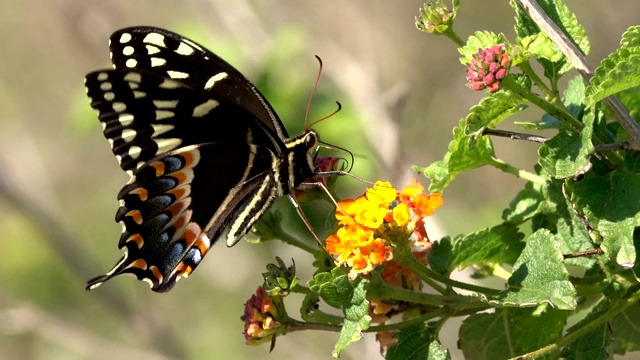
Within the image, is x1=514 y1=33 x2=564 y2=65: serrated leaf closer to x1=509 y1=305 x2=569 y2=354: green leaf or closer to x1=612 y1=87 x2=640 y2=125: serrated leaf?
x1=612 y1=87 x2=640 y2=125: serrated leaf

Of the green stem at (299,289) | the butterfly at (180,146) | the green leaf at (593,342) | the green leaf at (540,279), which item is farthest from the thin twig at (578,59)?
the butterfly at (180,146)

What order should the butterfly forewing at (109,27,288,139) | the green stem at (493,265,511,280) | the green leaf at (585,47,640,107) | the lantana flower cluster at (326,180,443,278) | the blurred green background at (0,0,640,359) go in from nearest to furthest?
1. the green leaf at (585,47,640,107)
2. the lantana flower cluster at (326,180,443,278)
3. the green stem at (493,265,511,280)
4. the butterfly forewing at (109,27,288,139)
5. the blurred green background at (0,0,640,359)

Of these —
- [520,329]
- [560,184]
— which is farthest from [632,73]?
[520,329]

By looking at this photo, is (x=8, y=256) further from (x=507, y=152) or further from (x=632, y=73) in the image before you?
(x=632, y=73)

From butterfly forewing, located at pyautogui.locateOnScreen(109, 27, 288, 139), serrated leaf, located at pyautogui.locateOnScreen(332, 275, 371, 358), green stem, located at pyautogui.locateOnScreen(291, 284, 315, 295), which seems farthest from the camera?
butterfly forewing, located at pyautogui.locateOnScreen(109, 27, 288, 139)

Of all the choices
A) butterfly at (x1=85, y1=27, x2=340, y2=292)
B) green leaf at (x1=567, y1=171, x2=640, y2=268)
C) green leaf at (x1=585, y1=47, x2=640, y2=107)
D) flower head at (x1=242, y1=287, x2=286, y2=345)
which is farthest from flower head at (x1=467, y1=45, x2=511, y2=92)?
butterfly at (x1=85, y1=27, x2=340, y2=292)

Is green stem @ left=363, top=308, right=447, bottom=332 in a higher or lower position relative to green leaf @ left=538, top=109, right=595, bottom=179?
lower

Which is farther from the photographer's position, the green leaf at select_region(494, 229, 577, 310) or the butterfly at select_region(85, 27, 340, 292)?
the butterfly at select_region(85, 27, 340, 292)
